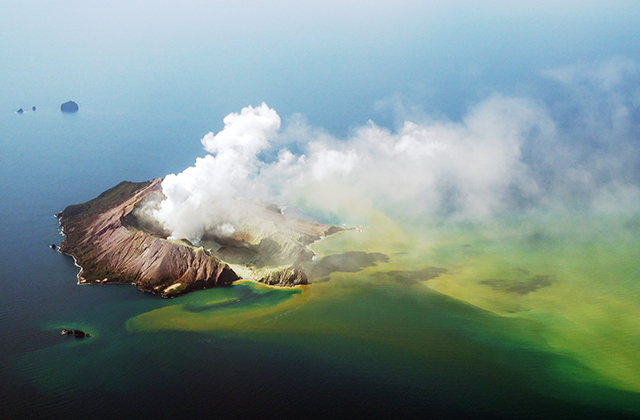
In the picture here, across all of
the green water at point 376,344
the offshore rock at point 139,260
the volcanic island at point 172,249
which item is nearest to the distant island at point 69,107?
the volcanic island at point 172,249

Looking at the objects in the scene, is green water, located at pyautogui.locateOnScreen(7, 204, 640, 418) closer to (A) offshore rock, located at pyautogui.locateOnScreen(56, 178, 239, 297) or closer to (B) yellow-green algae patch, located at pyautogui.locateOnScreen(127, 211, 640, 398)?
(B) yellow-green algae patch, located at pyautogui.locateOnScreen(127, 211, 640, 398)

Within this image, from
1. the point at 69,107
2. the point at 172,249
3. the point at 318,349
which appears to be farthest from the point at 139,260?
the point at 69,107

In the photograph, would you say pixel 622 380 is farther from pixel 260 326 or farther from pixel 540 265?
pixel 260 326

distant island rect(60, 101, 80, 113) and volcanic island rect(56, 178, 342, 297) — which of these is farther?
distant island rect(60, 101, 80, 113)

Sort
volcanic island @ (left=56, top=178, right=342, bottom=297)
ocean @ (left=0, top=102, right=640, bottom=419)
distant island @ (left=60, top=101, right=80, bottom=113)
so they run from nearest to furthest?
ocean @ (left=0, top=102, right=640, bottom=419) → volcanic island @ (left=56, top=178, right=342, bottom=297) → distant island @ (left=60, top=101, right=80, bottom=113)

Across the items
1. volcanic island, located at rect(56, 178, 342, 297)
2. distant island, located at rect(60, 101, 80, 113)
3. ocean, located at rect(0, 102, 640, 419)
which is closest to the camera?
ocean, located at rect(0, 102, 640, 419)

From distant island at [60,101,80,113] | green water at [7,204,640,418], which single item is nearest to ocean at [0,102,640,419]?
green water at [7,204,640,418]

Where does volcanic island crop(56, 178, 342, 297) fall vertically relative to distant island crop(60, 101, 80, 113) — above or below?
below

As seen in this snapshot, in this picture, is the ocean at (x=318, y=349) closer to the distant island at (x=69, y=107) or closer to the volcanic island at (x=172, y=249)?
the volcanic island at (x=172, y=249)

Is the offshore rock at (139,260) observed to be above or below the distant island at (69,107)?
below
